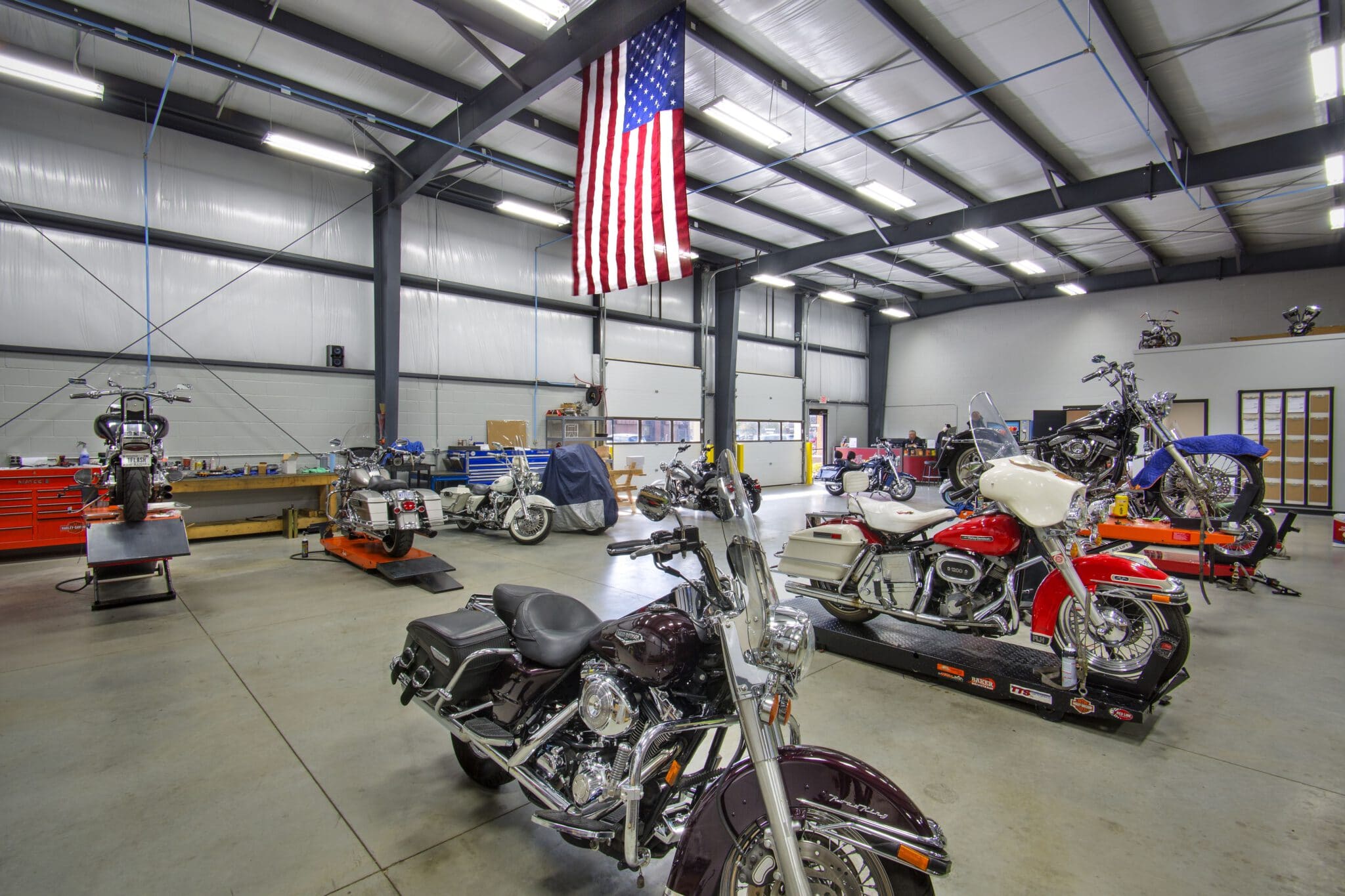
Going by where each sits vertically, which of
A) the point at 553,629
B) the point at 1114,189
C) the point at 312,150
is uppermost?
the point at 1114,189

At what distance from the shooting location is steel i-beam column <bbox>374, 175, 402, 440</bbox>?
820 centimetres

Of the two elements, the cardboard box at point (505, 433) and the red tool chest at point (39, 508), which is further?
Result: the cardboard box at point (505, 433)

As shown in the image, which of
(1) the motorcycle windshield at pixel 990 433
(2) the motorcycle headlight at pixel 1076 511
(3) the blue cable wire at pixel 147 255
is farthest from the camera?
(3) the blue cable wire at pixel 147 255

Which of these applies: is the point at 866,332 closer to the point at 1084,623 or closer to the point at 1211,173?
the point at 1211,173

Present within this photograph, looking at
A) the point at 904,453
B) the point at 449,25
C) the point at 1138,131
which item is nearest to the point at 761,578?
the point at 449,25

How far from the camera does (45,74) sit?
5090 millimetres

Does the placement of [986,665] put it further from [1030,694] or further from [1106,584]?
[1106,584]

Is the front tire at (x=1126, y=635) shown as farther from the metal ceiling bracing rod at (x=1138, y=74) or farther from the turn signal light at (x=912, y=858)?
the metal ceiling bracing rod at (x=1138, y=74)

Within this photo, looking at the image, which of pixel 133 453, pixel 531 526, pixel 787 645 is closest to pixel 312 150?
pixel 133 453

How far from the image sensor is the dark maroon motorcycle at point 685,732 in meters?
1.27

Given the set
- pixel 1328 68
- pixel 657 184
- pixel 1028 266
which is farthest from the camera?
pixel 1028 266

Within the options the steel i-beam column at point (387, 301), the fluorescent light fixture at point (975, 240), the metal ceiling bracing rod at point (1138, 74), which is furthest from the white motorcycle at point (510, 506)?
the fluorescent light fixture at point (975, 240)

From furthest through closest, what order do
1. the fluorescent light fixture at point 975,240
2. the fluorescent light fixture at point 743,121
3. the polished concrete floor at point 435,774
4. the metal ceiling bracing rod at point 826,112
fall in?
the fluorescent light fixture at point 975,240
the fluorescent light fixture at point 743,121
the metal ceiling bracing rod at point 826,112
the polished concrete floor at point 435,774

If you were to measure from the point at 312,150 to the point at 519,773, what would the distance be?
710cm
